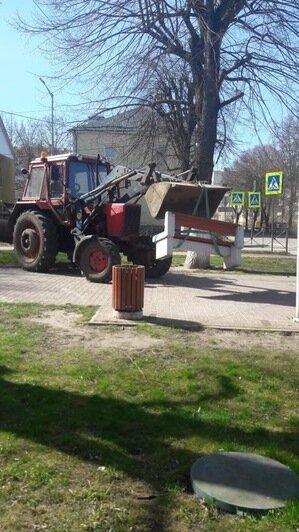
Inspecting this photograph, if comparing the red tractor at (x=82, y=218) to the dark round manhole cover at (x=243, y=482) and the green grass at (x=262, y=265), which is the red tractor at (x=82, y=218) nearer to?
the green grass at (x=262, y=265)

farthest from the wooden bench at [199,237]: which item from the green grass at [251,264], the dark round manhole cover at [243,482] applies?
the dark round manhole cover at [243,482]

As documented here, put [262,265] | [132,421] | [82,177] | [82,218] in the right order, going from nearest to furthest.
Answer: [132,421]
[82,218]
[82,177]
[262,265]

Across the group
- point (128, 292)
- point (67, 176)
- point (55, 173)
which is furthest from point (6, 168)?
point (128, 292)

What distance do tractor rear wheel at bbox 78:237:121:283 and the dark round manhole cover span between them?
27.0ft

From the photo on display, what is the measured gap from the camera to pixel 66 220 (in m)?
13.4

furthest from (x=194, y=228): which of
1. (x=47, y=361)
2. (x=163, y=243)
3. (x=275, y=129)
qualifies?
(x=275, y=129)

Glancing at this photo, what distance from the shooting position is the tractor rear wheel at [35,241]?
13.5 metres

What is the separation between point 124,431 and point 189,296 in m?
6.78

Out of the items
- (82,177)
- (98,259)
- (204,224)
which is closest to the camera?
(204,224)

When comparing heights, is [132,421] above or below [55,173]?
below

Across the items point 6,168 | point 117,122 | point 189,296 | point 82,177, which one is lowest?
point 189,296

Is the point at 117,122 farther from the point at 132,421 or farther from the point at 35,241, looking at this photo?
the point at 132,421

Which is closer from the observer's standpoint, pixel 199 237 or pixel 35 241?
pixel 199 237

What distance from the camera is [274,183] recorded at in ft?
64.5
